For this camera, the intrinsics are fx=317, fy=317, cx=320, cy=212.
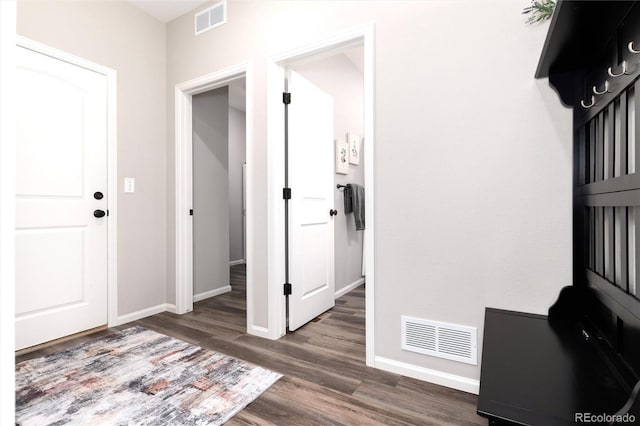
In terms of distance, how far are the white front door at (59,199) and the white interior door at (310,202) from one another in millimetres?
1528

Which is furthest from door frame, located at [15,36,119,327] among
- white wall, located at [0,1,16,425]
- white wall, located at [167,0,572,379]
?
white wall, located at [167,0,572,379]

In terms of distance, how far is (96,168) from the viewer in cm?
248

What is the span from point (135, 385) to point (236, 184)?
4.12m

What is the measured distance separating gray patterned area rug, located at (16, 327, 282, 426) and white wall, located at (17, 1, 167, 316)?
74 cm

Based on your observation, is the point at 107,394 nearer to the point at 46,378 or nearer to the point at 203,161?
the point at 46,378

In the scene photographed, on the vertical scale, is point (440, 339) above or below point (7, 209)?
below

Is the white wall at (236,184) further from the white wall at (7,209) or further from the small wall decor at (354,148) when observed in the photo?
the white wall at (7,209)

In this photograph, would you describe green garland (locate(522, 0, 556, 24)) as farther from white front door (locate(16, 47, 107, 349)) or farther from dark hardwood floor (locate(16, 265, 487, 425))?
white front door (locate(16, 47, 107, 349))

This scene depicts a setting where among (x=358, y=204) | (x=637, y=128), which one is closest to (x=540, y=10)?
(x=637, y=128)

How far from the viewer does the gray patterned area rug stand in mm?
1421

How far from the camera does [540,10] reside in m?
1.38

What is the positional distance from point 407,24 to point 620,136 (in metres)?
1.28

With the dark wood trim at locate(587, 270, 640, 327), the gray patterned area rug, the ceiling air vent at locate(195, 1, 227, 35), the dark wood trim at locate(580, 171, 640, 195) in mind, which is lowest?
the gray patterned area rug

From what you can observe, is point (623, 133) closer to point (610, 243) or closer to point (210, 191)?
point (610, 243)
